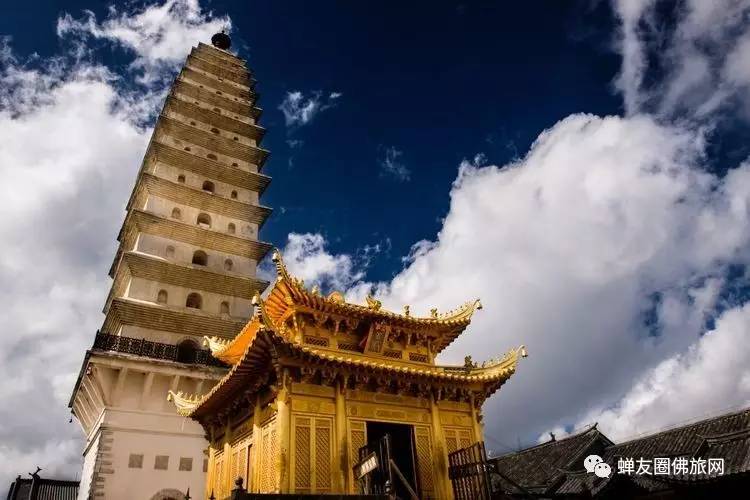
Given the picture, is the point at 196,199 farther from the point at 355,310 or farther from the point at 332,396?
the point at 332,396

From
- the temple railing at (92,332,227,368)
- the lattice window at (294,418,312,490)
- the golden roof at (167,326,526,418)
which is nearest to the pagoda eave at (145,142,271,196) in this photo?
the temple railing at (92,332,227,368)

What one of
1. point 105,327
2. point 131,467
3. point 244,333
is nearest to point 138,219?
point 105,327

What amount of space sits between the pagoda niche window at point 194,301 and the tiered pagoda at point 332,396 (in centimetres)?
1206

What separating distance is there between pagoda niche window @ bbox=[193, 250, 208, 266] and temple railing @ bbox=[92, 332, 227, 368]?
20.4 feet

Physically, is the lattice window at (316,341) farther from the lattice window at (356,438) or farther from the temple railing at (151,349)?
the temple railing at (151,349)

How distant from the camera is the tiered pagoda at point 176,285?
895 inches

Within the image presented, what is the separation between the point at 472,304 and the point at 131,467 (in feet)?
53.2

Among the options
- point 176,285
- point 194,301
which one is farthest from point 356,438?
point 176,285

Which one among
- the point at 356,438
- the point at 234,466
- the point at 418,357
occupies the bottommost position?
the point at 234,466

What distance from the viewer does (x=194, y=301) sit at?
2877cm

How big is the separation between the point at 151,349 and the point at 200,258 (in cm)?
765

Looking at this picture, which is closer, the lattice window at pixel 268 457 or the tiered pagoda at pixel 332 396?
the lattice window at pixel 268 457

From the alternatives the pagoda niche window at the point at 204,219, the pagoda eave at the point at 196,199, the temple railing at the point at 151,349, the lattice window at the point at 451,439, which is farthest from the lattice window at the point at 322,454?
the pagoda eave at the point at 196,199

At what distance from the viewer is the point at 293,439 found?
12.2 meters
